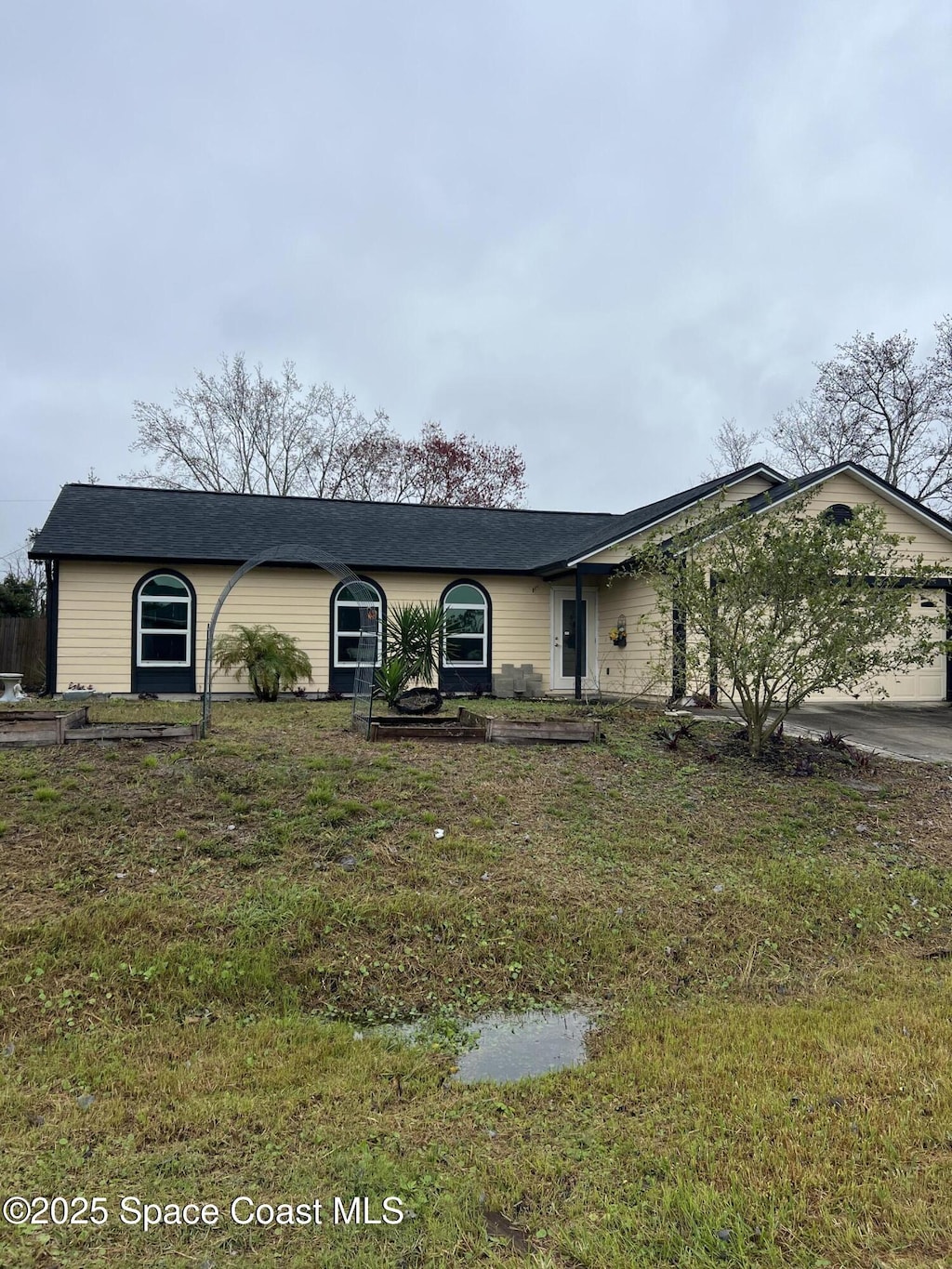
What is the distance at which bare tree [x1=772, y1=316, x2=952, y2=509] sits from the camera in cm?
2730

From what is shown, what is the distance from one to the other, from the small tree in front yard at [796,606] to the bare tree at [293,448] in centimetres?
2329

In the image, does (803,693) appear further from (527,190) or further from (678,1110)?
(527,190)

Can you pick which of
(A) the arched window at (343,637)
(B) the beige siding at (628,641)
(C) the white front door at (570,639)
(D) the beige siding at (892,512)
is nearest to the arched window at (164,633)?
(A) the arched window at (343,637)

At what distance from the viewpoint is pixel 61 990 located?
12.7 feet

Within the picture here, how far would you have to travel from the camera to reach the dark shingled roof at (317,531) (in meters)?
13.9

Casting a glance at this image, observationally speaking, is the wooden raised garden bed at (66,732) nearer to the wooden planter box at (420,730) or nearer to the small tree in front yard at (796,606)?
the wooden planter box at (420,730)

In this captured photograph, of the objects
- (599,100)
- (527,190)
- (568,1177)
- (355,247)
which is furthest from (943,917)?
(355,247)

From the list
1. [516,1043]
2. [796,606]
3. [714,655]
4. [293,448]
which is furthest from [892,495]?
Result: [293,448]

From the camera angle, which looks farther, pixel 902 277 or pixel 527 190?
pixel 902 277

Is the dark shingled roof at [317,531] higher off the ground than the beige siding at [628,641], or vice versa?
the dark shingled roof at [317,531]

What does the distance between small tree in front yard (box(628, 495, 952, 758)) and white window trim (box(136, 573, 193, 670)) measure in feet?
30.1

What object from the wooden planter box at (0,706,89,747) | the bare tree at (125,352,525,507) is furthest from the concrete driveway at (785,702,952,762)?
the bare tree at (125,352,525,507)

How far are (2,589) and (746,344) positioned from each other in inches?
952

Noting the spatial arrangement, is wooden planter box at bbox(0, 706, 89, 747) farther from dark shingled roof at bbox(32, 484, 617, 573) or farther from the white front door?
the white front door
